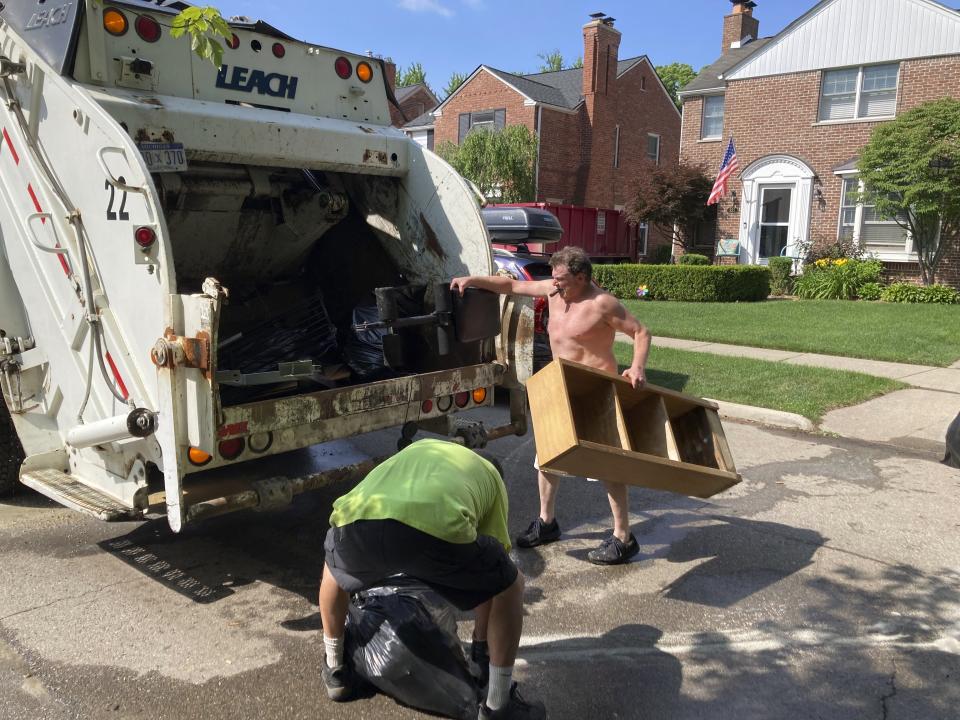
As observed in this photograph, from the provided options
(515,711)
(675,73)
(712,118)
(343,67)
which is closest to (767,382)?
(343,67)

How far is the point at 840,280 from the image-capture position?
16.9 metres

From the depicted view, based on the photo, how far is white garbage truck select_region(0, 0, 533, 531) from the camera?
3.46 metres

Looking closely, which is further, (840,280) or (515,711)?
(840,280)

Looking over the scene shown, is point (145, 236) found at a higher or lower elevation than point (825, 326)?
higher

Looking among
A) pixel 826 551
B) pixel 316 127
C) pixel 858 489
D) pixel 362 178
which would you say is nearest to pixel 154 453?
pixel 316 127

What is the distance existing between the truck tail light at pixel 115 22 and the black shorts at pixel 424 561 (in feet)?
9.11

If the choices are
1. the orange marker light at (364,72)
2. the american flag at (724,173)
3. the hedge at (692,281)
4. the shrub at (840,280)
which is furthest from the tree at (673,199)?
the orange marker light at (364,72)

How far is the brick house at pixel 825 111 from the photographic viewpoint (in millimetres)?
17906

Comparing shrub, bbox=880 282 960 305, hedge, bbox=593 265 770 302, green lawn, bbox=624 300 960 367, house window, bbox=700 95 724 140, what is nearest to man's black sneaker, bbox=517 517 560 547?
green lawn, bbox=624 300 960 367

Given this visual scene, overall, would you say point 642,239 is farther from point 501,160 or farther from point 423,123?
point 423,123

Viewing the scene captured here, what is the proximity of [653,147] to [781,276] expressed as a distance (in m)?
14.2

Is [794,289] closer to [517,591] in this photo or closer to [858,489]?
[858,489]

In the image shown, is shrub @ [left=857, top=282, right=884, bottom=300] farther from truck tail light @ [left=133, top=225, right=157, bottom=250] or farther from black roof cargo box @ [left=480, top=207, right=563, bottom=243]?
truck tail light @ [left=133, top=225, right=157, bottom=250]

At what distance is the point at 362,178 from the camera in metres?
5.28
